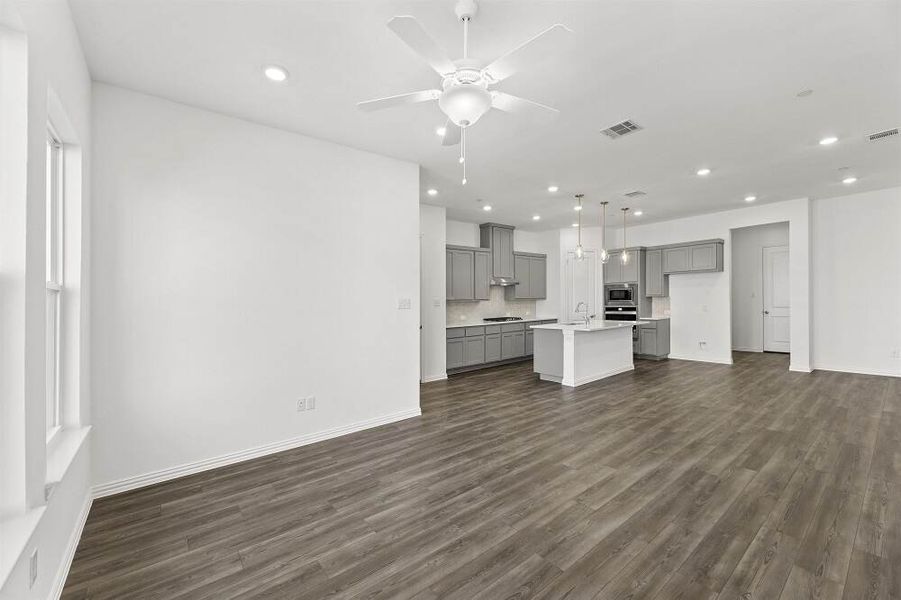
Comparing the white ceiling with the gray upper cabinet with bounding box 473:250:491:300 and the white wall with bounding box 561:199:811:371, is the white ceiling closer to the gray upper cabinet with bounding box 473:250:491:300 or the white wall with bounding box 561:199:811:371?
Result: the white wall with bounding box 561:199:811:371

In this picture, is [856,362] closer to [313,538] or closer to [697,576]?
[697,576]

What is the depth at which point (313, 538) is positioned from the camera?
7.47 feet

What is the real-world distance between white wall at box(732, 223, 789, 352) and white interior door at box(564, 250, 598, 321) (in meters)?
3.34

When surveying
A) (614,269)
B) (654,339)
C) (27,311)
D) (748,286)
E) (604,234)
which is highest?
(604,234)

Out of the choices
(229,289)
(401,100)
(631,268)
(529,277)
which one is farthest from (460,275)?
(401,100)

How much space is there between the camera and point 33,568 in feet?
5.03

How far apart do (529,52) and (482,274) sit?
6.05 m

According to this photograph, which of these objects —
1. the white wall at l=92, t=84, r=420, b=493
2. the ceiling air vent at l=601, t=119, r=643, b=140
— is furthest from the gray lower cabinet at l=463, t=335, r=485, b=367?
the ceiling air vent at l=601, t=119, r=643, b=140

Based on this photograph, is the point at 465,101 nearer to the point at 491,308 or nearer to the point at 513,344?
the point at 513,344

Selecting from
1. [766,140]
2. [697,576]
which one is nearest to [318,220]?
[697,576]

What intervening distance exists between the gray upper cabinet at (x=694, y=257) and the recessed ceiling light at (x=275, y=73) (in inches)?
315

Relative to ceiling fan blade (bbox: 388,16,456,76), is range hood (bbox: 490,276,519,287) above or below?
below

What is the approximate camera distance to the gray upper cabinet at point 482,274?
785 centimetres

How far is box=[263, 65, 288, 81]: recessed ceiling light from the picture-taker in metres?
2.74
